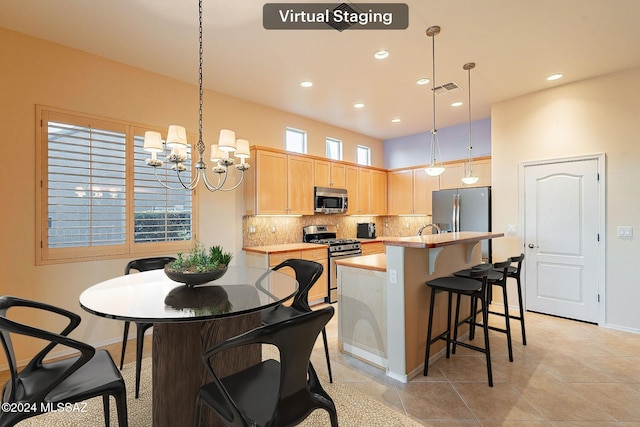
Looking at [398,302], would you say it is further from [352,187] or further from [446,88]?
[352,187]

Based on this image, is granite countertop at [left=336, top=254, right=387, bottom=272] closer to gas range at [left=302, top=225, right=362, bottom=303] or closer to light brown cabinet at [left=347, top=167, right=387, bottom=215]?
gas range at [left=302, top=225, right=362, bottom=303]

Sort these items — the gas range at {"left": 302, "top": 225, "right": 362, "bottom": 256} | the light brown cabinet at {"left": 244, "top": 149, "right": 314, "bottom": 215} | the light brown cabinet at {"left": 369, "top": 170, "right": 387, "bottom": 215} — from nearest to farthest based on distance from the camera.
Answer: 1. the light brown cabinet at {"left": 244, "top": 149, "right": 314, "bottom": 215}
2. the gas range at {"left": 302, "top": 225, "right": 362, "bottom": 256}
3. the light brown cabinet at {"left": 369, "top": 170, "right": 387, "bottom": 215}

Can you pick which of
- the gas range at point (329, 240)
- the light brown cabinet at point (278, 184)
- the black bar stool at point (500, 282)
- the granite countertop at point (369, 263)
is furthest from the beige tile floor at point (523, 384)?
the light brown cabinet at point (278, 184)

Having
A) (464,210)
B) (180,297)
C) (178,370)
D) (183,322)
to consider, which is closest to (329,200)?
(464,210)

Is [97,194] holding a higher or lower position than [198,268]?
higher

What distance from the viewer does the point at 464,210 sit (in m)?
4.79

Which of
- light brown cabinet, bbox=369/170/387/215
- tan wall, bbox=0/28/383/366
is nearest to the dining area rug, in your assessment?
tan wall, bbox=0/28/383/366

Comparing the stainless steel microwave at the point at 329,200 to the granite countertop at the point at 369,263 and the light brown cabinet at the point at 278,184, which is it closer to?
the light brown cabinet at the point at 278,184

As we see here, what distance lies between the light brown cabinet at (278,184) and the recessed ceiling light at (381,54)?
194 cm

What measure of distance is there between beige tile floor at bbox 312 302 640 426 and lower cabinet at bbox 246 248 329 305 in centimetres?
120

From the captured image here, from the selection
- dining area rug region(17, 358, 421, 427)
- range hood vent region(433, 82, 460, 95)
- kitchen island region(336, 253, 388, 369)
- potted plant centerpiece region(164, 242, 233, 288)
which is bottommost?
dining area rug region(17, 358, 421, 427)

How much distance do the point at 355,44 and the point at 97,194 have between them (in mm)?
3050

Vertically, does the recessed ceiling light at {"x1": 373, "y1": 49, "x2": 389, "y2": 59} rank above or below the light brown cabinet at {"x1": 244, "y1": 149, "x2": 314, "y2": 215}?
above

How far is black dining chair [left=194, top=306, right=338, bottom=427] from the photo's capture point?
3.80ft
